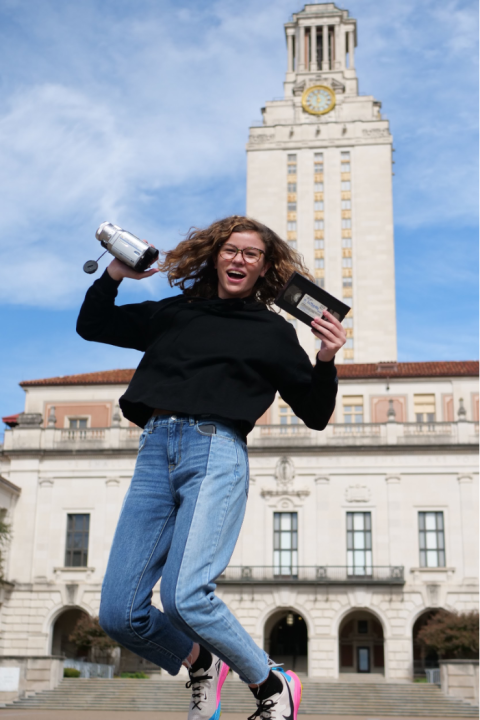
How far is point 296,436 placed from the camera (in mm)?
40812

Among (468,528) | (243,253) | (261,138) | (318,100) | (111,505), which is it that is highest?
(318,100)

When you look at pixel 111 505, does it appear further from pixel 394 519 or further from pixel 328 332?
pixel 328 332

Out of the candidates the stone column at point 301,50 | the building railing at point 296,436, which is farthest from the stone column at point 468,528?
the stone column at point 301,50

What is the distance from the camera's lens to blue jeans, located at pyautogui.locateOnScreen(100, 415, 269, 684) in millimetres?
3172

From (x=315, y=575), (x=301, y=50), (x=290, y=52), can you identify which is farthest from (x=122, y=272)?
(x=290, y=52)

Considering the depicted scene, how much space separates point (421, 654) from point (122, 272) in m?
39.2

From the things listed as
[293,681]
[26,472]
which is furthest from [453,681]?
[293,681]

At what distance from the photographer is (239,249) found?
3.84m

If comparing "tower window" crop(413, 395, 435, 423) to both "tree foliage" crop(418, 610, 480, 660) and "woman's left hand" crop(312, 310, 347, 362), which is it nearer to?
"tree foliage" crop(418, 610, 480, 660)

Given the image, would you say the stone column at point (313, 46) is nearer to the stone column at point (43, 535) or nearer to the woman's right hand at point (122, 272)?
the stone column at point (43, 535)

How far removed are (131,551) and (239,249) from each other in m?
1.42

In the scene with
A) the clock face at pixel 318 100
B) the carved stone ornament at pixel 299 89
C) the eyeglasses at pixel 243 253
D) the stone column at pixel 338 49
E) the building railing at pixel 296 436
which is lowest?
the eyeglasses at pixel 243 253

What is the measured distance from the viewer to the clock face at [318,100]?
235 ft

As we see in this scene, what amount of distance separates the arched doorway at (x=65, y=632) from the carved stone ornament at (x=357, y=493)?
14288mm
